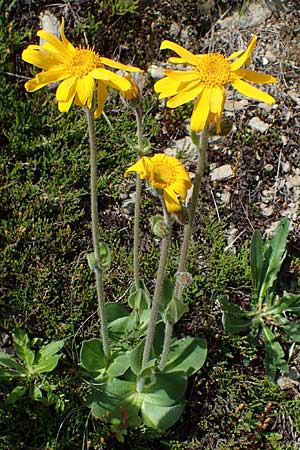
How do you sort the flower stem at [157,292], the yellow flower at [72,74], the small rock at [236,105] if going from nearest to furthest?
the yellow flower at [72,74]
the flower stem at [157,292]
the small rock at [236,105]

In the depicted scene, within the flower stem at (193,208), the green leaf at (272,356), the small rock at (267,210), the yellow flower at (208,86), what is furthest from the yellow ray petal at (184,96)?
the small rock at (267,210)

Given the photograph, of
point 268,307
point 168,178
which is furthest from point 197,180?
point 268,307

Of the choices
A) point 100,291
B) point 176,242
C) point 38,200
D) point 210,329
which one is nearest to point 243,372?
point 210,329

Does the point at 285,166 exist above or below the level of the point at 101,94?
below

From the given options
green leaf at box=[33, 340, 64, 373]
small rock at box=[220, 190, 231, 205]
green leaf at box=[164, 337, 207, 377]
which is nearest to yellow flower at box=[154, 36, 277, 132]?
green leaf at box=[164, 337, 207, 377]

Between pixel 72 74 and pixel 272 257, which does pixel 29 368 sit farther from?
pixel 72 74

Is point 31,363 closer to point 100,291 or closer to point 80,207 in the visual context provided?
point 100,291

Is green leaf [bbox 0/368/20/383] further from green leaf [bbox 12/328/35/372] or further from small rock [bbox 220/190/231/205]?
small rock [bbox 220/190/231/205]

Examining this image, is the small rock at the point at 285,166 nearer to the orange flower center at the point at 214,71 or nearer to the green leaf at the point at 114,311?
the green leaf at the point at 114,311
